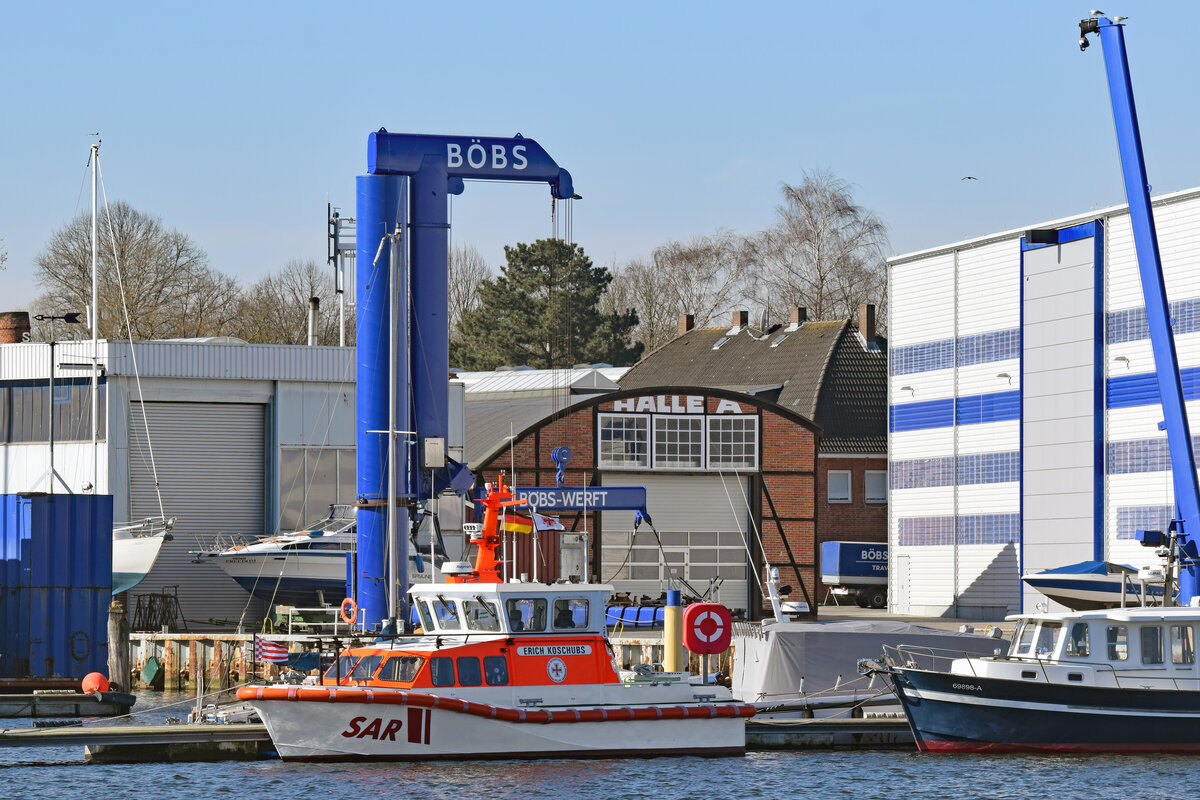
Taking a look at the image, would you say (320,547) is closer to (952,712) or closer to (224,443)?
(224,443)

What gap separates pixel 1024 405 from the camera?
168 ft

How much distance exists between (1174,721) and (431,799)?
38.4 feet

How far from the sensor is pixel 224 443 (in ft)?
161

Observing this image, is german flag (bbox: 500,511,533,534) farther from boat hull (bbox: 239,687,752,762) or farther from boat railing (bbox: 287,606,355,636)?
boat railing (bbox: 287,606,355,636)

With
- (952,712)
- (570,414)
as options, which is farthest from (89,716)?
(570,414)

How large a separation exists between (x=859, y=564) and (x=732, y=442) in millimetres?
8602

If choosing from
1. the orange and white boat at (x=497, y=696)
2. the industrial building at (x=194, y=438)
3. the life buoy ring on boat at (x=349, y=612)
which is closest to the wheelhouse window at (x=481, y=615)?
the orange and white boat at (x=497, y=696)

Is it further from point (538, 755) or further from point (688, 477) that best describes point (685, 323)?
point (538, 755)

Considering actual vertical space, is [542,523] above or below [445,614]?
above

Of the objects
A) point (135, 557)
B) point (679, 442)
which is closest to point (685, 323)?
point (679, 442)

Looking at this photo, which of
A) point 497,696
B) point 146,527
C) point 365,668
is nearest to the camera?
point 365,668

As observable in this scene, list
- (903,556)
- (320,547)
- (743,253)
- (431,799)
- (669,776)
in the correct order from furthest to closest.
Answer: (743,253)
(903,556)
(320,547)
(669,776)
(431,799)

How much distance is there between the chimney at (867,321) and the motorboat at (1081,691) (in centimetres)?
4275

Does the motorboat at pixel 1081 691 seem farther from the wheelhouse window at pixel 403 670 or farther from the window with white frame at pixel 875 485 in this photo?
the window with white frame at pixel 875 485
